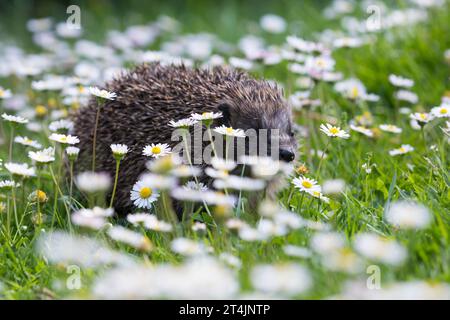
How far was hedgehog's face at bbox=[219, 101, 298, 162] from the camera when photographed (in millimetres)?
4924


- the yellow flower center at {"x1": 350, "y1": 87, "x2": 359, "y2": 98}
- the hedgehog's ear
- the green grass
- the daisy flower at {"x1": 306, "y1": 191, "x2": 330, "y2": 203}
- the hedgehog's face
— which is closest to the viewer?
the green grass

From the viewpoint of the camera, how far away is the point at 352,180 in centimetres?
523

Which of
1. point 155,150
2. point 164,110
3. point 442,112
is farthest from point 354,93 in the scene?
point 155,150

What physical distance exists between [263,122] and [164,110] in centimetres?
73

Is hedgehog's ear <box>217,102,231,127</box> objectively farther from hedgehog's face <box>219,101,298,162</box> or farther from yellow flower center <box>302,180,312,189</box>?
yellow flower center <box>302,180,312,189</box>

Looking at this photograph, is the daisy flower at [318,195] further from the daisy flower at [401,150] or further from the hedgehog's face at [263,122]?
the daisy flower at [401,150]

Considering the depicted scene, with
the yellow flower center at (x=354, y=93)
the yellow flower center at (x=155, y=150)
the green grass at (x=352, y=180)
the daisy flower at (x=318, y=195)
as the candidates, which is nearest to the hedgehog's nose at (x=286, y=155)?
the green grass at (x=352, y=180)

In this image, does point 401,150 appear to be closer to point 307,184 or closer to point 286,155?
point 286,155

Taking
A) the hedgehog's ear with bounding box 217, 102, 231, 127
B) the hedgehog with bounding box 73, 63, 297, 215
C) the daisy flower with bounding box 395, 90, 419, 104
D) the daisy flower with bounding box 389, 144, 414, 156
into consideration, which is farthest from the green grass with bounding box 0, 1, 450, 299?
the hedgehog's ear with bounding box 217, 102, 231, 127

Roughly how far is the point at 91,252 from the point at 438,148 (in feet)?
8.84

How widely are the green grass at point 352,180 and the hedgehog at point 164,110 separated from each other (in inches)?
15.3
